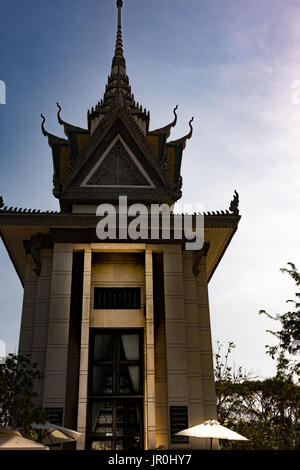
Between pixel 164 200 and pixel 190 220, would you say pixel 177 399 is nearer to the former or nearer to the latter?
pixel 190 220

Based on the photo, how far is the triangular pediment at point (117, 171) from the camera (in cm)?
1741

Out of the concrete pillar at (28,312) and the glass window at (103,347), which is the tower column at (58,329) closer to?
the concrete pillar at (28,312)

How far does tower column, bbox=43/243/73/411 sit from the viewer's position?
1357 cm

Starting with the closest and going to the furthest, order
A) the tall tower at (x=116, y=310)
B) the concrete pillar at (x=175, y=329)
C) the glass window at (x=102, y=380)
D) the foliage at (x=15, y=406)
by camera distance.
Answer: the foliage at (x=15, y=406) → the concrete pillar at (x=175, y=329) → the tall tower at (x=116, y=310) → the glass window at (x=102, y=380)

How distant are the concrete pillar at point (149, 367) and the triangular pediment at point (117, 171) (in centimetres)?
329

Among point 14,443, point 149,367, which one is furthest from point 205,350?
point 14,443

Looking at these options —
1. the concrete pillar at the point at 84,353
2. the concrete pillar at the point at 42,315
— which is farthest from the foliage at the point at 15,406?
the concrete pillar at the point at 42,315

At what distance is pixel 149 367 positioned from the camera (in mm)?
13914

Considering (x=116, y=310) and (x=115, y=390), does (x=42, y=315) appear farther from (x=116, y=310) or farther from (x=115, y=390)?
(x=115, y=390)

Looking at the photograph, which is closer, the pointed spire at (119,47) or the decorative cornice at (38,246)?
the decorative cornice at (38,246)

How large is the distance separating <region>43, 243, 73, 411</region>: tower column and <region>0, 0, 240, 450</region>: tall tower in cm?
3

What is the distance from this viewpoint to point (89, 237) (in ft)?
50.9
